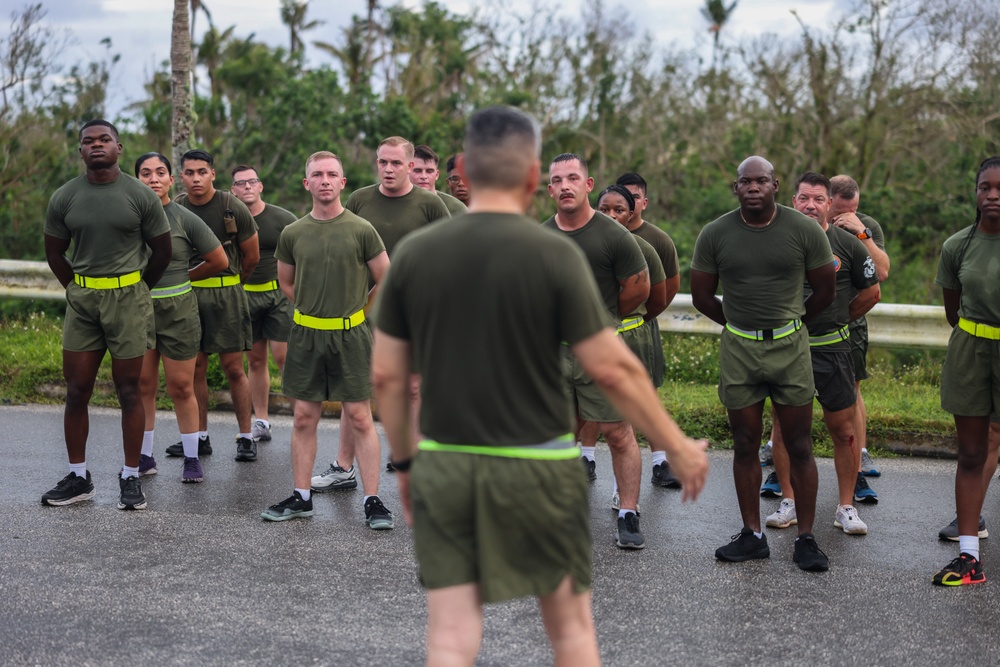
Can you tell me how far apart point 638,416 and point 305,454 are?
3.94 metres

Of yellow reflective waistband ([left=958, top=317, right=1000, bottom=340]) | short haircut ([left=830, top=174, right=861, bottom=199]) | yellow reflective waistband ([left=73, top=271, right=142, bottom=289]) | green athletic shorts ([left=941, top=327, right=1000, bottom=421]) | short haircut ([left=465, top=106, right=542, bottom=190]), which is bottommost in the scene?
green athletic shorts ([left=941, top=327, right=1000, bottom=421])

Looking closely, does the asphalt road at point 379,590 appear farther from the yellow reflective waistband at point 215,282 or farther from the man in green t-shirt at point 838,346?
the yellow reflective waistband at point 215,282

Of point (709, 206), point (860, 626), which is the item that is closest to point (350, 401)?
point (860, 626)

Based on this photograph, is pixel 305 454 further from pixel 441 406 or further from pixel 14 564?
pixel 441 406

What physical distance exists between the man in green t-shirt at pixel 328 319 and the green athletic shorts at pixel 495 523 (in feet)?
11.7

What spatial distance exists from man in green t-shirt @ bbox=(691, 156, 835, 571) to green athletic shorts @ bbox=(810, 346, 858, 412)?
0.70 m

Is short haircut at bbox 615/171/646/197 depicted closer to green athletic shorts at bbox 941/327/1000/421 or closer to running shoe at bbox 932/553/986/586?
green athletic shorts at bbox 941/327/1000/421

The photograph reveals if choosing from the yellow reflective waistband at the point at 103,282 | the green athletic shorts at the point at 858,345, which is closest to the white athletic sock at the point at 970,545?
the green athletic shorts at the point at 858,345

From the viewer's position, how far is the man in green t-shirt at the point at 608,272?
6574mm

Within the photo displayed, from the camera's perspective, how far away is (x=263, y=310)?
9062 mm

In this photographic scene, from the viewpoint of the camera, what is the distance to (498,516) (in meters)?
3.31

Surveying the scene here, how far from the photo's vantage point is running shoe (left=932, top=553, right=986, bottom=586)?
18.7 feet

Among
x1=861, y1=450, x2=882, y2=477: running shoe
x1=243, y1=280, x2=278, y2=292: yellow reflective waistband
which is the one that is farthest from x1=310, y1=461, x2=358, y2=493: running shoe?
x1=861, y1=450, x2=882, y2=477: running shoe

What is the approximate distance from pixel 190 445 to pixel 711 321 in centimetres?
481
